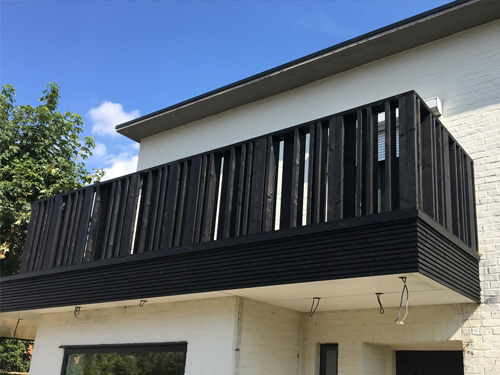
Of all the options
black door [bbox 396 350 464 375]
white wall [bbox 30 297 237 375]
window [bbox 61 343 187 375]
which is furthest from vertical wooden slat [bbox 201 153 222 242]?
black door [bbox 396 350 464 375]

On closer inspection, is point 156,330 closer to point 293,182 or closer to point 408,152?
point 293,182

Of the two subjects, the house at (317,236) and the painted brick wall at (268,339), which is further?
the painted brick wall at (268,339)

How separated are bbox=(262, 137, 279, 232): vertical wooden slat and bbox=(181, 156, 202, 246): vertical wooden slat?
1.21 m

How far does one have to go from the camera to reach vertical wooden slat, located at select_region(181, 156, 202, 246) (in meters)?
7.88

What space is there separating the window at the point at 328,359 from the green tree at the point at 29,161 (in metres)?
9.18

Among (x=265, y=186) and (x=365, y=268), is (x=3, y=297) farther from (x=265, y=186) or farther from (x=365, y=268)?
(x=365, y=268)

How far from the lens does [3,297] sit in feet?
33.6

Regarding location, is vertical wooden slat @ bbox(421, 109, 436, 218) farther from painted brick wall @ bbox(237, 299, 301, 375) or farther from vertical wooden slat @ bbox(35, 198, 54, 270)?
vertical wooden slat @ bbox(35, 198, 54, 270)

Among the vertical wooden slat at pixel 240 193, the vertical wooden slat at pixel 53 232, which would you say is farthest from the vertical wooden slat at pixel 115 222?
the vertical wooden slat at pixel 240 193

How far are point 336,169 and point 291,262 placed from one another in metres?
1.22

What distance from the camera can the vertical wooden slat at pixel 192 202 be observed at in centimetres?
788

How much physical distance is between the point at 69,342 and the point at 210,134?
4.85 meters

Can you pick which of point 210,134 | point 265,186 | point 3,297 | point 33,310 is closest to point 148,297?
point 265,186

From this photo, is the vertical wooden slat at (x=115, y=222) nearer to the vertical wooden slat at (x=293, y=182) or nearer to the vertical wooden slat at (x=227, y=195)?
the vertical wooden slat at (x=227, y=195)
